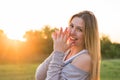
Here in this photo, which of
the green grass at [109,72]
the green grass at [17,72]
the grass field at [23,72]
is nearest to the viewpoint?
the green grass at [17,72]

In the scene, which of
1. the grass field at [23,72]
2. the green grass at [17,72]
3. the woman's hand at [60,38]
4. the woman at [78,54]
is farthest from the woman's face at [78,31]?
the grass field at [23,72]

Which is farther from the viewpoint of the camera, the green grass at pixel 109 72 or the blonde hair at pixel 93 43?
the green grass at pixel 109 72

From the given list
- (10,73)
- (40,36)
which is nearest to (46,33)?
(40,36)

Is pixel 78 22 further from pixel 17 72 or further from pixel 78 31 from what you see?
pixel 17 72

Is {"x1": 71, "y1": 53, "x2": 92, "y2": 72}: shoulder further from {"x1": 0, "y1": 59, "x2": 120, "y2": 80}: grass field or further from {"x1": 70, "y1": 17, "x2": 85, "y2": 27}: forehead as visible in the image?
{"x1": 0, "y1": 59, "x2": 120, "y2": 80}: grass field

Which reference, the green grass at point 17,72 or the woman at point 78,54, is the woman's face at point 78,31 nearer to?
the woman at point 78,54

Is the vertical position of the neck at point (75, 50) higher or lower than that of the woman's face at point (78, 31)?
lower

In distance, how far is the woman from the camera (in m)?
2.27

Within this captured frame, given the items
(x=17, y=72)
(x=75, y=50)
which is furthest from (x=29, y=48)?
(x=75, y=50)

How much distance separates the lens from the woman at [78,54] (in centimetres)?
227

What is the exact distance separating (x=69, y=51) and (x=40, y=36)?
48.3 ft

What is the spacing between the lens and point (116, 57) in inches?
840

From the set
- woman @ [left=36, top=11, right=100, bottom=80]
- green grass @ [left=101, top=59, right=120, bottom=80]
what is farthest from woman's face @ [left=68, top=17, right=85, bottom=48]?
green grass @ [left=101, top=59, right=120, bottom=80]

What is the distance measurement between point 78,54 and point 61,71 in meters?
0.15
